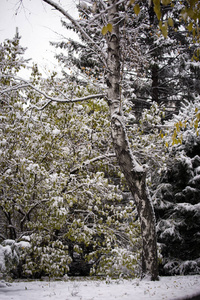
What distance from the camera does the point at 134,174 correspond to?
18.0 ft

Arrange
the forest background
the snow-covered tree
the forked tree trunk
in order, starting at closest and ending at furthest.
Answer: the forked tree trunk < the forest background < the snow-covered tree

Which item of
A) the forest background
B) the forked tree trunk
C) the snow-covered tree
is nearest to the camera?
the forked tree trunk

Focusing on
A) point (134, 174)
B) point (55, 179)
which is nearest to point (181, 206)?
point (134, 174)

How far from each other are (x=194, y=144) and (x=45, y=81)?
246 inches

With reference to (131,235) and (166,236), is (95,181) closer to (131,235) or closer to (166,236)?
(131,235)

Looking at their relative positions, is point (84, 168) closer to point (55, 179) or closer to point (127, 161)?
point (55, 179)

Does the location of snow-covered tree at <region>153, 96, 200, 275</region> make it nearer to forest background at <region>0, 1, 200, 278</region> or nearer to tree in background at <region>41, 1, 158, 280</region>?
forest background at <region>0, 1, 200, 278</region>

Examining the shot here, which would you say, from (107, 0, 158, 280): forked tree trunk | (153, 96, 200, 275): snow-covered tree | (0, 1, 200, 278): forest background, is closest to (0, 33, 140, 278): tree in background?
(0, 1, 200, 278): forest background

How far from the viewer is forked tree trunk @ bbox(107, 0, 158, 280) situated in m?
5.30

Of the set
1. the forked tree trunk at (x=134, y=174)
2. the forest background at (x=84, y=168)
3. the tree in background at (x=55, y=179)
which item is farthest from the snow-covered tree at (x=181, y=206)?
the forked tree trunk at (x=134, y=174)

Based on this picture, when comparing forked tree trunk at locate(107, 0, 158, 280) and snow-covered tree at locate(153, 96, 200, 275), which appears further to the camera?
snow-covered tree at locate(153, 96, 200, 275)

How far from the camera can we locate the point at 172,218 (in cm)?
980

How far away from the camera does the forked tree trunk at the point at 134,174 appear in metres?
5.30

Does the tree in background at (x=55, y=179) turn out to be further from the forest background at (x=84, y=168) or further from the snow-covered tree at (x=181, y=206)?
the snow-covered tree at (x=181, y=206)
